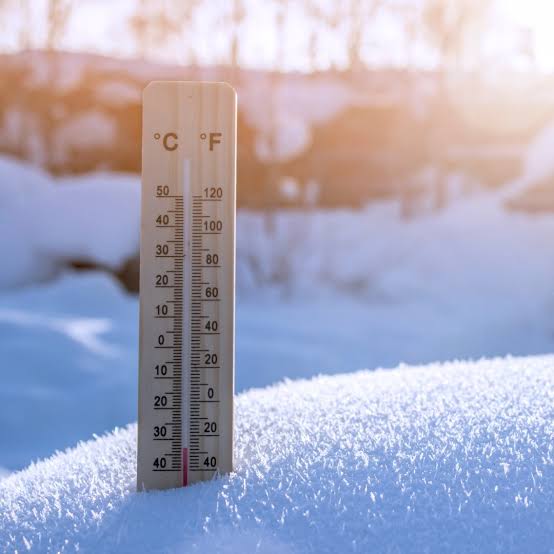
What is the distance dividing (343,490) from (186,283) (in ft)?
1.58

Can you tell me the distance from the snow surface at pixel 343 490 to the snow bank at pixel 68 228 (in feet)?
19.7

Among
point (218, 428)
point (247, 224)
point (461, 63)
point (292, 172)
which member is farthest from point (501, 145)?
point (218, 428)

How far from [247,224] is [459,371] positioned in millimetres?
8906

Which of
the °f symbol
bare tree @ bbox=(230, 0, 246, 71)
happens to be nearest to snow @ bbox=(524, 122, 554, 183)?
bare tree @ bbox=(230, 0, 246, 71)

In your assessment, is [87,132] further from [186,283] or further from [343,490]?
[343,490]

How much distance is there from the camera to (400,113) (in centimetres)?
1337

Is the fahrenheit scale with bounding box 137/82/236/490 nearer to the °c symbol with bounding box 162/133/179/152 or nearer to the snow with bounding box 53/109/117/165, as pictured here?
the °c symbol with bounding box 162/133/179/152

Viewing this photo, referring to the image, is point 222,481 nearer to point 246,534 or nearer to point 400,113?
point 246,534

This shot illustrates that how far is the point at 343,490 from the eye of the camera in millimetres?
1329

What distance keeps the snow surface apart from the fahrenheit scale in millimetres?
89

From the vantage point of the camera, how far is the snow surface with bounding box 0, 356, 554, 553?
1.21 m

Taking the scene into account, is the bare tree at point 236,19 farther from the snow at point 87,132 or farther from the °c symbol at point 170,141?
the °c symbol at point 170,141

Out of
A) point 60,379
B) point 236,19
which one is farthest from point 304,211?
point 60,379

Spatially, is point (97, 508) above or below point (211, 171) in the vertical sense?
below
